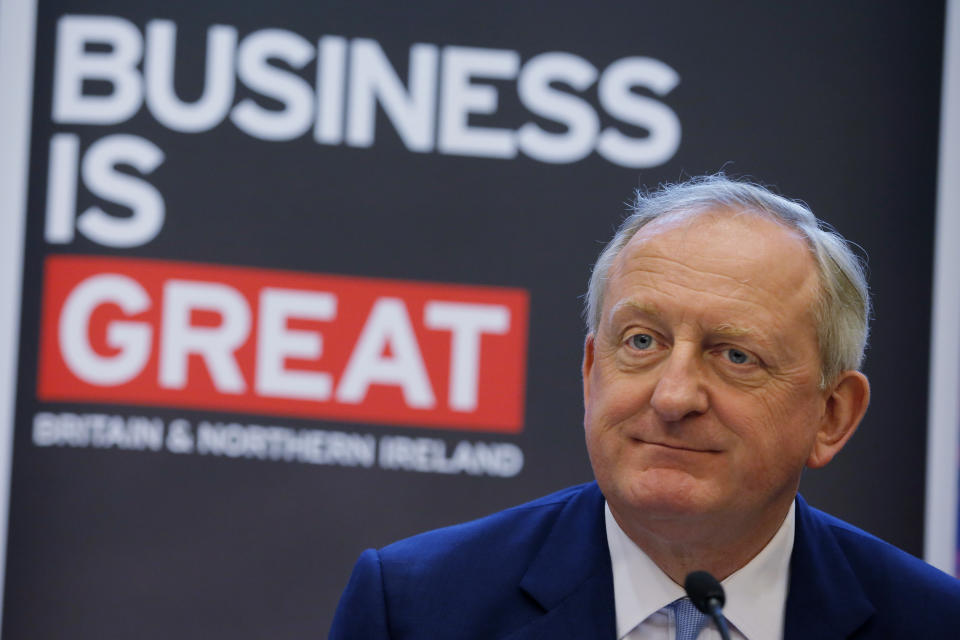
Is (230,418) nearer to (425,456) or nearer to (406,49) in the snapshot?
(425,456)

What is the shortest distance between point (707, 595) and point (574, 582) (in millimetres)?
344

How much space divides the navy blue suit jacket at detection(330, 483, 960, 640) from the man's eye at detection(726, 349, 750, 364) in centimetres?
35

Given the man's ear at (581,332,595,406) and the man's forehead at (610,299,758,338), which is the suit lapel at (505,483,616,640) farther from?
the man's forehead at (610,299,758,338)

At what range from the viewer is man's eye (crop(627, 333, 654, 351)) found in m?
1.59

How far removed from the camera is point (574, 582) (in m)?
1.64

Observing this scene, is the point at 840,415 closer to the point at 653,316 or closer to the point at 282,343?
the point at 653,316

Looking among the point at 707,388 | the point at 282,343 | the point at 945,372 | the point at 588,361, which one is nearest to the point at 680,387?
the point at 707,388

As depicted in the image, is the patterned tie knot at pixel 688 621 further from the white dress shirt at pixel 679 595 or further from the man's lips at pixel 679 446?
the man's lips at pixel 679 446

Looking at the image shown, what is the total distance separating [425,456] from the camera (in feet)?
10.6

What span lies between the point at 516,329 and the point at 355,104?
0.83 meters

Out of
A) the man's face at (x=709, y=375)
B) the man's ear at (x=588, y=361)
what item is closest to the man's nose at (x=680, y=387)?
the man's face at (x=709, y=375)

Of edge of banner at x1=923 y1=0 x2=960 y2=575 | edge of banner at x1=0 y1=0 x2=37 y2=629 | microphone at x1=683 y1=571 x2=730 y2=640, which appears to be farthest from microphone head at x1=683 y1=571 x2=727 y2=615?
edge of banner at x1=0 y1=0 x2=37 y2=629

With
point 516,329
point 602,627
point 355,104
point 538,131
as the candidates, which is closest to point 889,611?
point 602,627

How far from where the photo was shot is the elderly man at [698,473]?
1544mm
